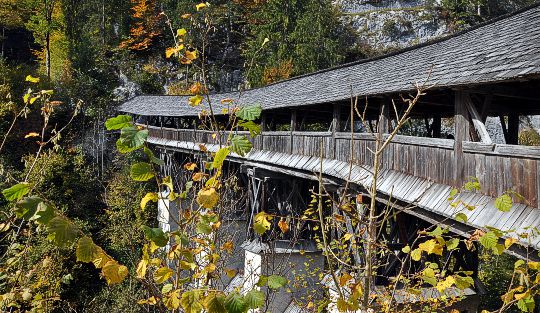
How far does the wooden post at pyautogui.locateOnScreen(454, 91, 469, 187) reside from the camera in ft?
17.4

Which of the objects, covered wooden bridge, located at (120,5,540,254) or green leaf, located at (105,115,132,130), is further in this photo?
covered wooden bridge, located at (120,5,540,254)

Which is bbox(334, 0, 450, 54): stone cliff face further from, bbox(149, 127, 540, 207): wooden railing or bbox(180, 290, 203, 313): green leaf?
bbox(180, 290, 203, 313): green leaf

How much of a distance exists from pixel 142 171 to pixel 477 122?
14.4 feet

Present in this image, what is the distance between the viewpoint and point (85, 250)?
1404mm

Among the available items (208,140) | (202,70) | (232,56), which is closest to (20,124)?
(208,140)

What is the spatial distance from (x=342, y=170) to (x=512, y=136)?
9.47ft

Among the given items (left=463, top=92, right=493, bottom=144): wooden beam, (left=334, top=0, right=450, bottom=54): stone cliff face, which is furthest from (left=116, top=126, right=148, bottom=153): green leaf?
(left=334, top=0, right=450, bottom=54): stone cliff face

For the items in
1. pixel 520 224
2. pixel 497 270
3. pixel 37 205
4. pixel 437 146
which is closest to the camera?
pixel 37 205

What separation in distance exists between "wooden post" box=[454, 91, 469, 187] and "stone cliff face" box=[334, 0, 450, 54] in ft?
101

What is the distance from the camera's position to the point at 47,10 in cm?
2903

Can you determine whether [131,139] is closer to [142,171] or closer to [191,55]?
[142,171]

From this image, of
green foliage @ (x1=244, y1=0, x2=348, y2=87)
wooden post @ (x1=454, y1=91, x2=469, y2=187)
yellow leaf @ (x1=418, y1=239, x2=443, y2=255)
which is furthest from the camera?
green foliage @ (x1=244, y1=0, x2=348, y2=87)

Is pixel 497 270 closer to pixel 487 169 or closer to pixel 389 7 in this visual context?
pixel 487 169

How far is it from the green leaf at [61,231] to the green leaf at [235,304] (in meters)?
0.53
